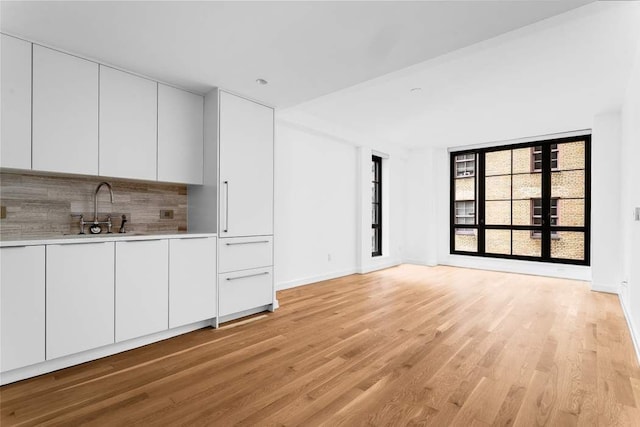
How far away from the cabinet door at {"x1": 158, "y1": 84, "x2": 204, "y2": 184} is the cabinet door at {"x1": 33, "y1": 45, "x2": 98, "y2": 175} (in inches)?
21.5

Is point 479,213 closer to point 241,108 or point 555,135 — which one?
point 555,135

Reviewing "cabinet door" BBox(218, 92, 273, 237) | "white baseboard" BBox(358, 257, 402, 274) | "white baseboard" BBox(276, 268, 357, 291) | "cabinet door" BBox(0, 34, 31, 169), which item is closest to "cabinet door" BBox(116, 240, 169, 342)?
"cabinet door" BBox(218, 92, 273, 237)

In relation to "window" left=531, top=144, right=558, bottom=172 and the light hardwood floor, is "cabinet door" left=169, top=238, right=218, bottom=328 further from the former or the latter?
"window" left=531, top=144, right=558, bottom=172

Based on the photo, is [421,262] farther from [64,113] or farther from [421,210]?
[64,113]

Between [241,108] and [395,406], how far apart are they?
3.01 meters

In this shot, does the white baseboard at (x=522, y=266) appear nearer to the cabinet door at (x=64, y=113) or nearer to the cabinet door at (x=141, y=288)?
the cabinet door at (x=141, y=288)

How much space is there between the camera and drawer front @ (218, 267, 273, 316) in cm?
328

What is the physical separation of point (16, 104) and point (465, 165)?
7162 millimetres

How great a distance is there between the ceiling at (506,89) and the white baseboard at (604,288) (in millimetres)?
2491

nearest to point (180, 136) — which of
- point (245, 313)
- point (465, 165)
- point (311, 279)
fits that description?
point (245, 313)

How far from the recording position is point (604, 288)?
15.5 ft

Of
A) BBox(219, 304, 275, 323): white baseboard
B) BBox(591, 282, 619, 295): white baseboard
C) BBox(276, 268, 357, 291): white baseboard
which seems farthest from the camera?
BBox(276, 268, 357, 291): white baseboard

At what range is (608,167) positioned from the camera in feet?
15.4

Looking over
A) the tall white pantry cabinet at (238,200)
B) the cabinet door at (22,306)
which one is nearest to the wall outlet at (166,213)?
the tall white pantry cabinet at (238,200)
